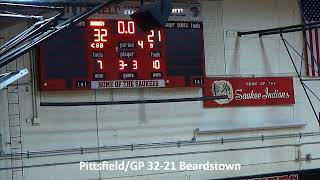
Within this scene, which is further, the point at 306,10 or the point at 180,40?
the point at 306,10

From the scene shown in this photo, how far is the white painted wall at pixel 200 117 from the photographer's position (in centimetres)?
642

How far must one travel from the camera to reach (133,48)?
6531 millimetres

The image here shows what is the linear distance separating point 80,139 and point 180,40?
1.79 meters

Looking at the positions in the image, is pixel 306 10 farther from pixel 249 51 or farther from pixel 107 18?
→ pixel 107 18

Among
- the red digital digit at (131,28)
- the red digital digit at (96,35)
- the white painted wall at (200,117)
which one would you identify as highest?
the red digital digit at (131,28)

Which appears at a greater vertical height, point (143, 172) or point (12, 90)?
point (12, 90)

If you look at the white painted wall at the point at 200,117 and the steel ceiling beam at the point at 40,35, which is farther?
the white painted wall at the point at 200,117

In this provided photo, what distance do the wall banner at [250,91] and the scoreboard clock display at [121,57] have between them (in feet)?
1.79

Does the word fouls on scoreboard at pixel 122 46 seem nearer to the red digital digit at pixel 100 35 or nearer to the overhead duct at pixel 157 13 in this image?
the red digital digit at pixel 100 35

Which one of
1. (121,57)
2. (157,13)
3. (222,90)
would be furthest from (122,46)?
(157,13)

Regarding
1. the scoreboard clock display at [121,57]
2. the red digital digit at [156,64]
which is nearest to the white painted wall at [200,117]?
the scoreboard clock display at [121,57]

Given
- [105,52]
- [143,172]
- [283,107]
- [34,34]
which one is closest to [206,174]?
[143,172]

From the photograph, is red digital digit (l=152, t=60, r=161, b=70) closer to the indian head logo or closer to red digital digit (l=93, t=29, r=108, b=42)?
red digital digit (l=93, t=29, r=108, b=42)

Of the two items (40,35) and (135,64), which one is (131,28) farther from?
(40,35)
